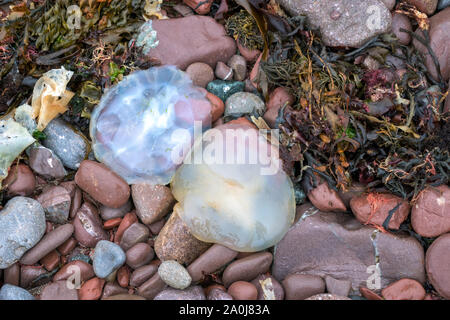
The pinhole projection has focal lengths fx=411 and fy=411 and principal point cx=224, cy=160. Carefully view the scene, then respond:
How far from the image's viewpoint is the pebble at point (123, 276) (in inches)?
127

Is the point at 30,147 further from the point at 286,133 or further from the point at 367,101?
the point at 367,101

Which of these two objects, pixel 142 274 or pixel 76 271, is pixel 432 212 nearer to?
pixel 142 274

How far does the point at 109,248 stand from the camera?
3.20 m

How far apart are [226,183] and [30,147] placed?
1.66 metres

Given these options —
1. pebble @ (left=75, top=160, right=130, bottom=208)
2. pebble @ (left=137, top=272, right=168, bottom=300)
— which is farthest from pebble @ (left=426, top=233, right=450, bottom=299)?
pebble @ (left=75, top=160, right=130, bottom=208)

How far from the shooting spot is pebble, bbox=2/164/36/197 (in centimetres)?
332

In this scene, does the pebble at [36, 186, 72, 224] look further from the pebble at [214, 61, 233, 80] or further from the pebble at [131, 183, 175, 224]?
the pebble at [214, 61, 233, 80]

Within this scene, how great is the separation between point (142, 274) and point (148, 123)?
1268mm

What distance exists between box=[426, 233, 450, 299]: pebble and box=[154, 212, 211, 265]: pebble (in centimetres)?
172

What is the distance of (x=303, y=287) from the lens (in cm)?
311

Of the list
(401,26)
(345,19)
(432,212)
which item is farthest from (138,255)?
(401,26)

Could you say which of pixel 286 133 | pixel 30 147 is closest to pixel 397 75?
pixel 286 133

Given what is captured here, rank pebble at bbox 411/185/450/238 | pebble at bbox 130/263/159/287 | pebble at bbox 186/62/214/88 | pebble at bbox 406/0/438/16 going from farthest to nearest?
pebble at bbox 186/62/214/88
pebble at bbox 406/0/438/16
pebble at bbox 130/263/159/287
pebble at bbox 411/185/450/238

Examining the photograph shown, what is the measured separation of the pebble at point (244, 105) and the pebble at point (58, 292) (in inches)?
74.5
